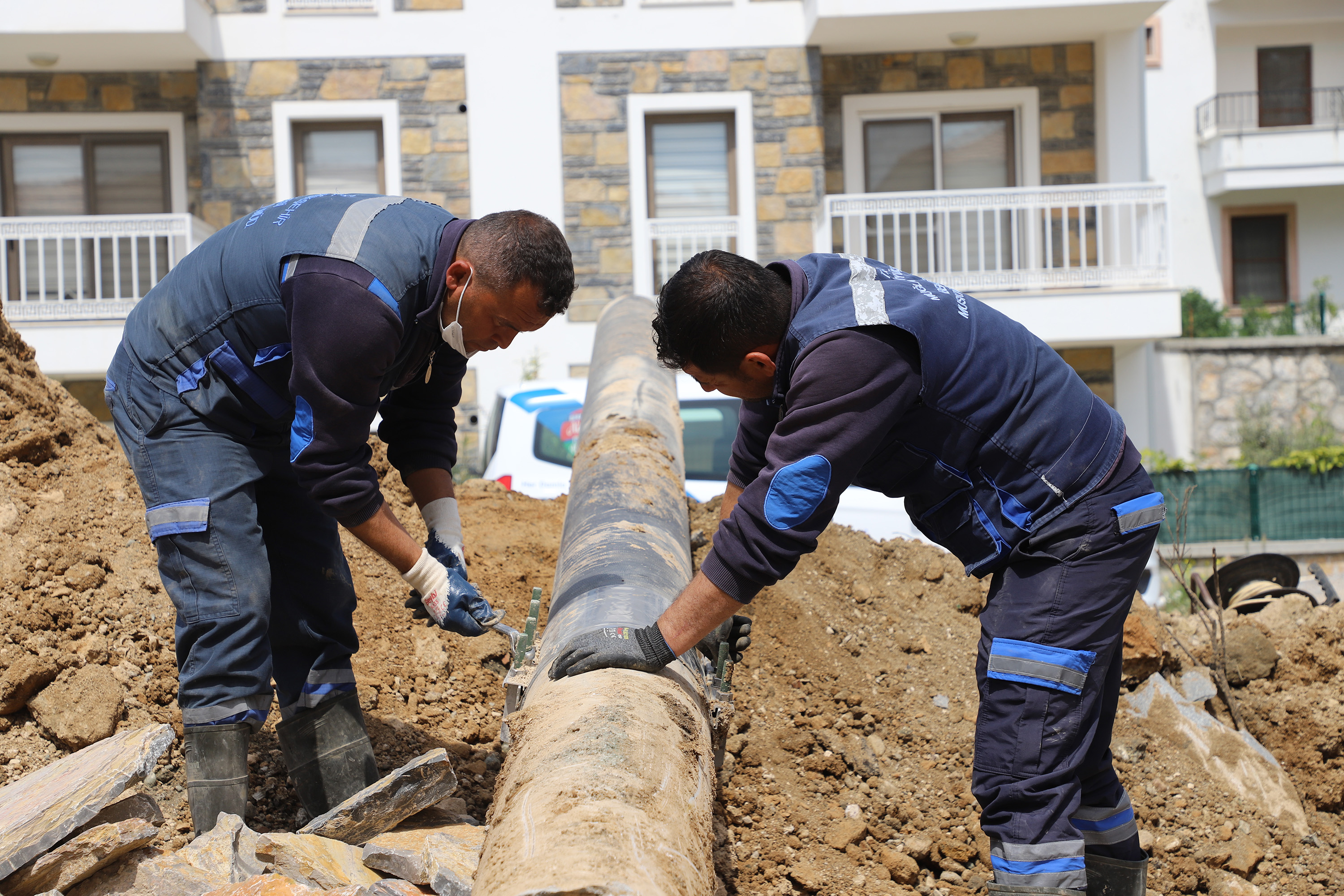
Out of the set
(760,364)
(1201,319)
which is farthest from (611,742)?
(1201,319)

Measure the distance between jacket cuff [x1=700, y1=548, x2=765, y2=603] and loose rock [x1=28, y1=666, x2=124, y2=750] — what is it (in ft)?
6.36

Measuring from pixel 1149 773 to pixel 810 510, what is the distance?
2252 millimetres

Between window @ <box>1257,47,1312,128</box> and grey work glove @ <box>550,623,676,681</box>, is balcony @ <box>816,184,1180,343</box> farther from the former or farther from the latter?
window @ <box>1257,47,1312,128</box>

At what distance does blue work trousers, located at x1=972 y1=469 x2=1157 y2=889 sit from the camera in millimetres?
2215

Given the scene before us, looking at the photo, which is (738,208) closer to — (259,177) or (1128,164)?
(1128,164)

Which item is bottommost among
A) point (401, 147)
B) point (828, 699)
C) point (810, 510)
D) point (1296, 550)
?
point (1296, 550)

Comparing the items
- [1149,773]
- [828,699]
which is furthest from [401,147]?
[1149,773]

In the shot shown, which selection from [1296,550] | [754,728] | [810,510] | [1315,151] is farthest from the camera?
[1315,151]

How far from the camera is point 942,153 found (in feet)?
36.6

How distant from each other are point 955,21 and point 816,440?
950cm

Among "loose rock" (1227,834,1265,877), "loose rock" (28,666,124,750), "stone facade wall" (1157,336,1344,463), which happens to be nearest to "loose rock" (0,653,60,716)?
"loose rock" (28,666,124,750)

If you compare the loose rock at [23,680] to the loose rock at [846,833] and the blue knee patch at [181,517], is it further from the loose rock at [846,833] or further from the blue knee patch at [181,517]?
the loose rock at [846,833]

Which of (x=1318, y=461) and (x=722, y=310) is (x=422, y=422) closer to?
(x=722, y=310)

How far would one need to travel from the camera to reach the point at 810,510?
2066 millimetres
